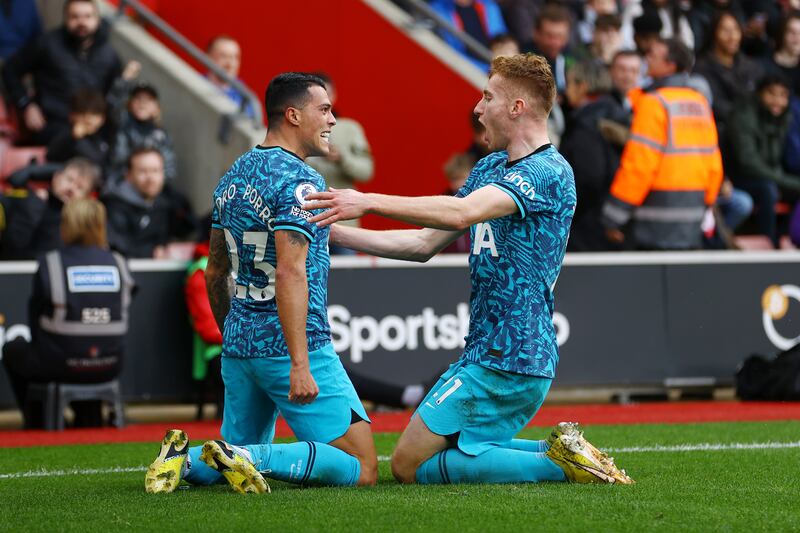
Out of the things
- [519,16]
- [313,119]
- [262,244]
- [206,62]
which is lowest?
[262,244]

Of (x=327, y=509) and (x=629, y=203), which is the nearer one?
(x=327, y=509)

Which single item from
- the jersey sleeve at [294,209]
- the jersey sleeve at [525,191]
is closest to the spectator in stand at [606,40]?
the jersey sleeve at [525,191]

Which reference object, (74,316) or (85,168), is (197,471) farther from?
(85,168)

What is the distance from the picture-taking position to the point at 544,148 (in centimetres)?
705

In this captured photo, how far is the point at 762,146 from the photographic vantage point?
51.6 feet

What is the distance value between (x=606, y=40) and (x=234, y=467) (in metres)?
10.8

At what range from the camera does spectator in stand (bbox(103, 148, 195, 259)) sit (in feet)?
43.7

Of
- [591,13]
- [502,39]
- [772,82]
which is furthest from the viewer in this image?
[591,13]

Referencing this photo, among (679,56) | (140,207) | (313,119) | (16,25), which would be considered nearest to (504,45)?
(679,56)

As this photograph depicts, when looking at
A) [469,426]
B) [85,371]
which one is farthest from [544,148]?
[85,371]

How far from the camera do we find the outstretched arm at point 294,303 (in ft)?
21.4

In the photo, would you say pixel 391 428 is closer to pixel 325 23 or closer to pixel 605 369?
pixel 605 369

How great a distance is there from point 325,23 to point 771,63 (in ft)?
17.1

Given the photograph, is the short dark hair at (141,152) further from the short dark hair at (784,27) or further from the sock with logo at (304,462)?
the short dark hair at (784,27)
